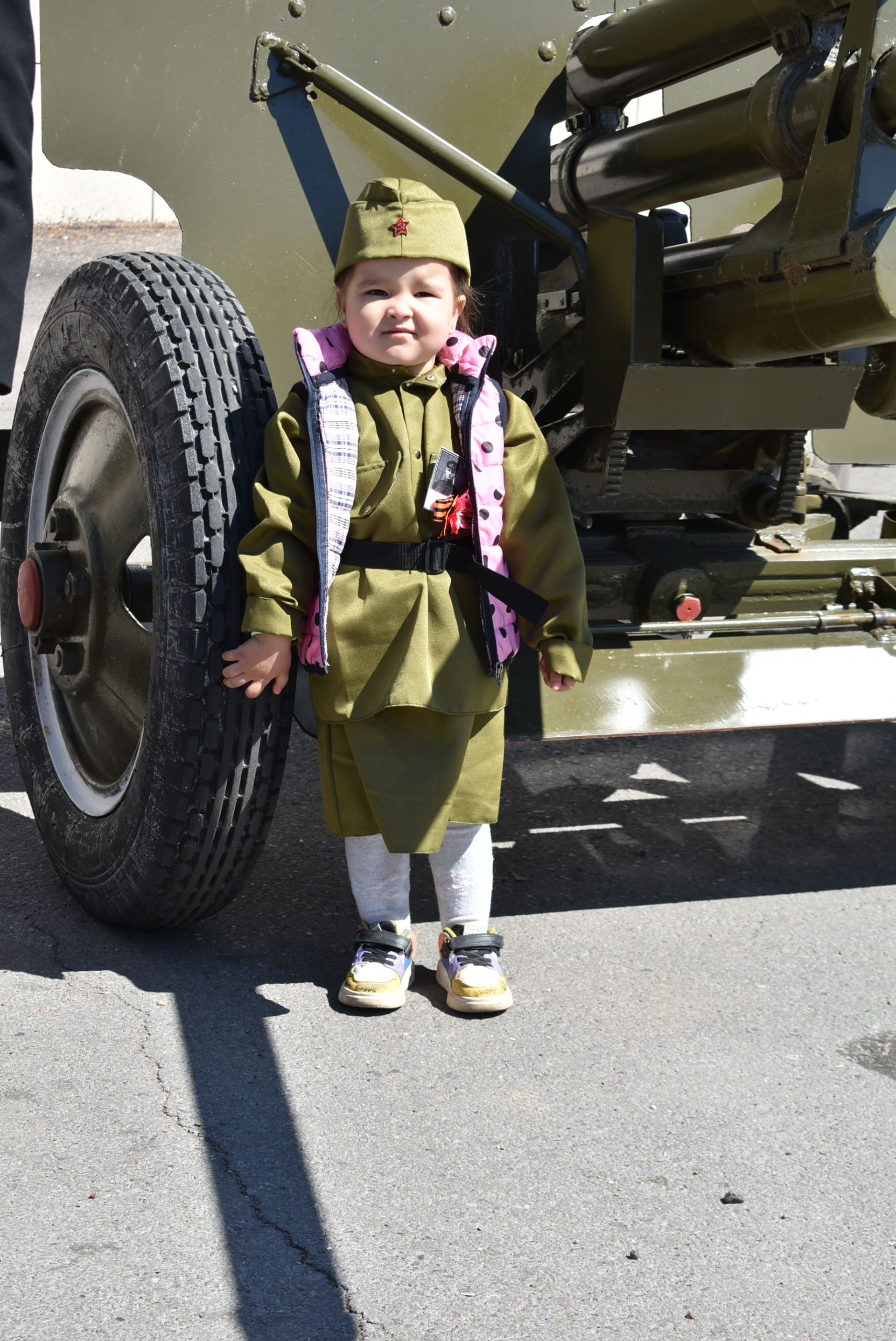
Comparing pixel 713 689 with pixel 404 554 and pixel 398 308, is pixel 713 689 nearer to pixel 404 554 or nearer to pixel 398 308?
Answer: pixel 404 554

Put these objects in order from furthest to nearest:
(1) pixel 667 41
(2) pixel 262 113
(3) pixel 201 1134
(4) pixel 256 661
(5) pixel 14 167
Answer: (2) pixel 262 113, (1) pixel 667 41, (4) pixel 256 661, (3) pixel 201 1134, (5) pixel 14 167

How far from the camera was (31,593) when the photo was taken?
9.22ft

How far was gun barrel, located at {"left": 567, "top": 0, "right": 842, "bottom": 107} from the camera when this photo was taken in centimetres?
265

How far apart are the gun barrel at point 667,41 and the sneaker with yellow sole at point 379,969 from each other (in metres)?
1.75

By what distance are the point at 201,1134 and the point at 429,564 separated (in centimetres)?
96

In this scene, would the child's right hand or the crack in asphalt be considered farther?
the child's right hand

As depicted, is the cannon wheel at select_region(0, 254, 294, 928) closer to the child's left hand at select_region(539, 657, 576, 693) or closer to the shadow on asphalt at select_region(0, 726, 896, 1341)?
the shadow on asphalt at select_region(0, 726, 896, 1341)

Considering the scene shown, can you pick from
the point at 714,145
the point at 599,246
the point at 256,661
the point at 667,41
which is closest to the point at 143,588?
the point at 256,661

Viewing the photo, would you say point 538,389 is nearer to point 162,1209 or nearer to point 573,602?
point 573,602

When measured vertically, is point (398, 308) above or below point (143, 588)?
above

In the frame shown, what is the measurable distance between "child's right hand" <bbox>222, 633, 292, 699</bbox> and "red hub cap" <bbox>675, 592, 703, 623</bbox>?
104cm

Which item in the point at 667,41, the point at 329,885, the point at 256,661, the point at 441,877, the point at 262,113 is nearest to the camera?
the point at 256,661

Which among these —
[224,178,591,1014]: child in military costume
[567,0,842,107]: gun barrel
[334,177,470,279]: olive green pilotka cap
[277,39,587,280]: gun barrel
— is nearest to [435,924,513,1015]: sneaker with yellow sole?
[224,178,591,1014]: child in military costume

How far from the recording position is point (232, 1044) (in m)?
2.36
